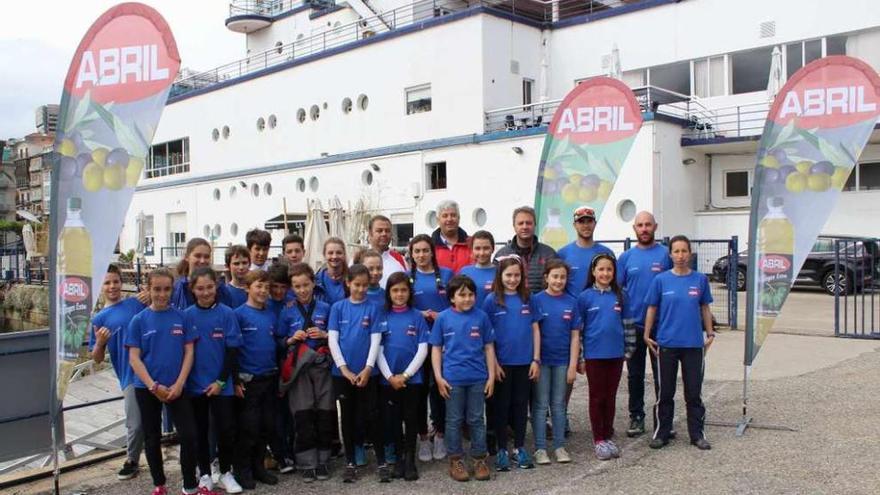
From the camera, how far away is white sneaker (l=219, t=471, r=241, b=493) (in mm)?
5148

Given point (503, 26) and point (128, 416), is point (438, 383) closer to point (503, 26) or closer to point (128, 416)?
point (128, 416)

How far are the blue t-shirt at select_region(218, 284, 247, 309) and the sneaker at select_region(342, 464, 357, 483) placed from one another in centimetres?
151

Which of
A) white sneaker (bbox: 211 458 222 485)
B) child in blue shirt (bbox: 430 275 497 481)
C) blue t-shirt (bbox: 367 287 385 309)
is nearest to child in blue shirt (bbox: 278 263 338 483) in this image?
blue t-shirt (bbox: 367 287 385 309)

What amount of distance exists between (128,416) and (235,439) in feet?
3.21

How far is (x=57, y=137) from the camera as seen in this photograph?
17.6ft

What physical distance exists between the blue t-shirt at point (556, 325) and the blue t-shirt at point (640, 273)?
0.77 m

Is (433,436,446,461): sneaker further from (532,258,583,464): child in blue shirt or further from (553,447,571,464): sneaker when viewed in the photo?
(553,447,571,464): sneaker

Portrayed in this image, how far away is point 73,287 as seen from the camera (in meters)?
5.31

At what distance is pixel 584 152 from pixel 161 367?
17.2 feet

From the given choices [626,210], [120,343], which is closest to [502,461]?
[120,343]

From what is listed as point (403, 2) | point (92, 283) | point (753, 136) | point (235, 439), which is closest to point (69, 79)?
point (92, 283)

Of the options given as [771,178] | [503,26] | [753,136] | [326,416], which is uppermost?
[503,26]

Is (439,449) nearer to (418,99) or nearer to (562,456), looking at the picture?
(562,456)

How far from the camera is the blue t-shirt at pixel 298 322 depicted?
5516 millimetres
